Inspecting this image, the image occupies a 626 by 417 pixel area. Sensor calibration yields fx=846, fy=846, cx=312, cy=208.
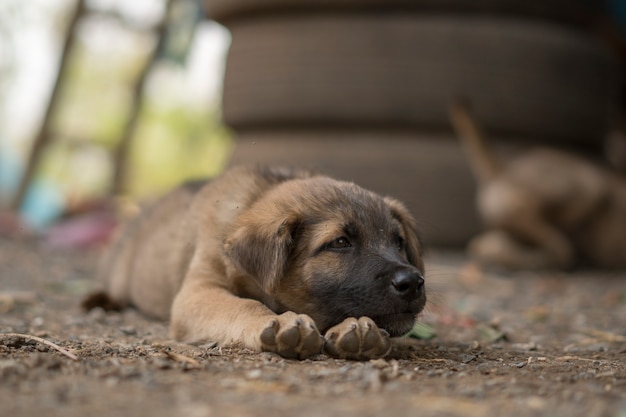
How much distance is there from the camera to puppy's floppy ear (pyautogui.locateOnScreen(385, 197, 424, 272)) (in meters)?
4.10

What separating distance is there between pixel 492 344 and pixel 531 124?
487 centimetres

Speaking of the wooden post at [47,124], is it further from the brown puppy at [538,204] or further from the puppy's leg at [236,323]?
the puppy's leg at [236,323]

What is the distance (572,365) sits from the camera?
3406mm

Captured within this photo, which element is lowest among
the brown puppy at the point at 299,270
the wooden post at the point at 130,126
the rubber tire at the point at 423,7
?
the brown puppy at the point at 299,270

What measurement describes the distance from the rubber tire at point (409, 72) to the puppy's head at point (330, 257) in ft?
14.6

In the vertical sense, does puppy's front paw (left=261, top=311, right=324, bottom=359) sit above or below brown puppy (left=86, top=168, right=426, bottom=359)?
below

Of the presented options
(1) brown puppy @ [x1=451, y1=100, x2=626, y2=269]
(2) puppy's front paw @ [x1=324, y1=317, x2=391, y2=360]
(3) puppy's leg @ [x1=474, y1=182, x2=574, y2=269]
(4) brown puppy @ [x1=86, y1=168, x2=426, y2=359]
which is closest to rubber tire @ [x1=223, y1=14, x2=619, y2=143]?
(1) brown puppy @ [x1=451, y1=100, x2=626, y2=269]

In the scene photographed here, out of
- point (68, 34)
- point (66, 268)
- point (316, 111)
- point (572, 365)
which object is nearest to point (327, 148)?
point (316, 111)

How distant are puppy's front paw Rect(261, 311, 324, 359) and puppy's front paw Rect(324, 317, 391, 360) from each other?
0.18ft

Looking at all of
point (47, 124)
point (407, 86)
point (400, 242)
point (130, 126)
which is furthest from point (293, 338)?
point (130, 126)

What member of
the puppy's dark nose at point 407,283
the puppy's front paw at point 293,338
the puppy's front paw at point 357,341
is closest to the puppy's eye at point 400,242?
the puppy's dark nose at point 407,283

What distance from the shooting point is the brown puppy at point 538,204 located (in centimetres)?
805

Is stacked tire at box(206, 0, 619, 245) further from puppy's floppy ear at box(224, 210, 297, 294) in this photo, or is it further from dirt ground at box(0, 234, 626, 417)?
puppy's floppy ear at box(224, 210, 297, 294)

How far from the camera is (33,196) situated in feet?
46.3
